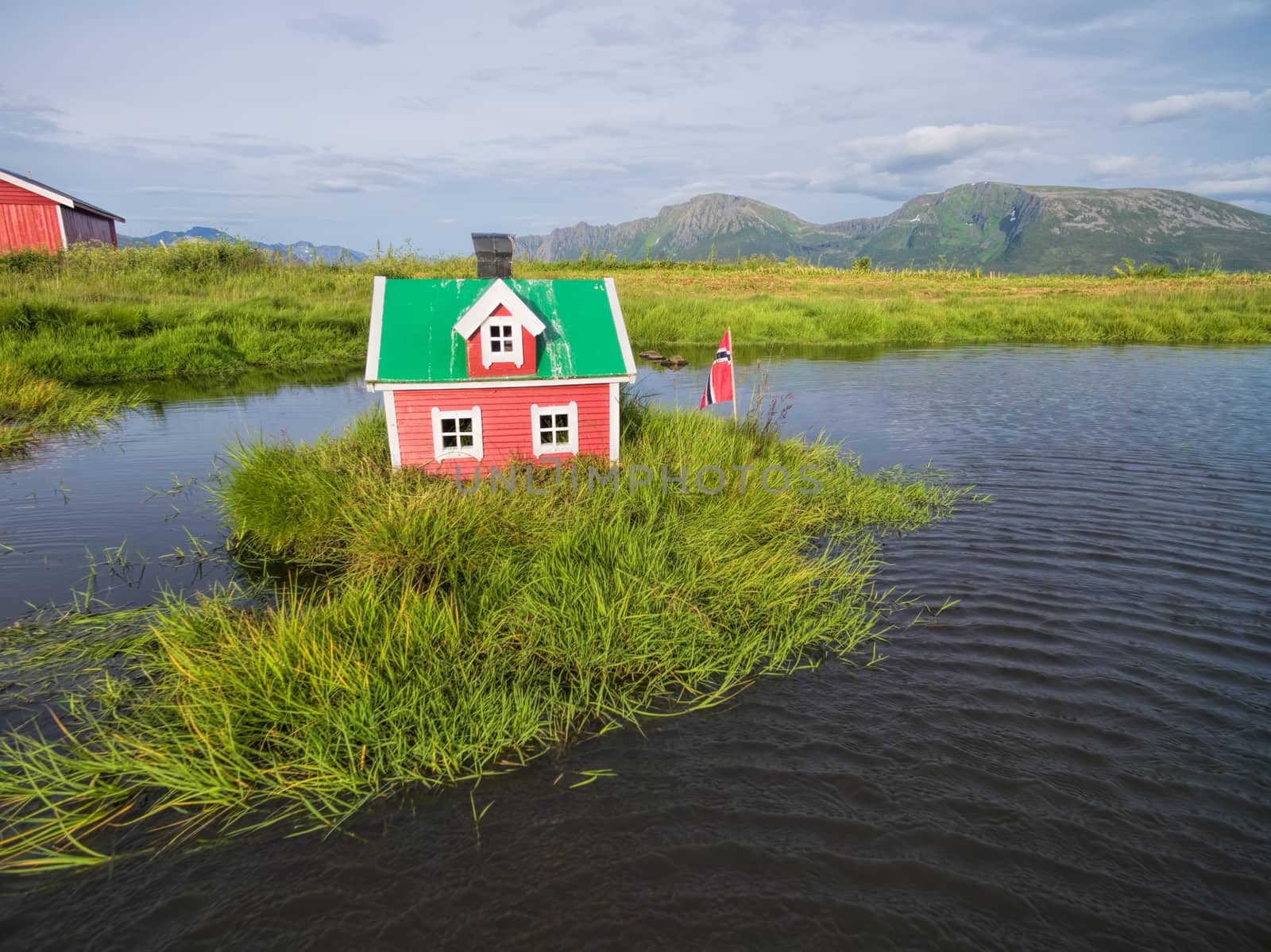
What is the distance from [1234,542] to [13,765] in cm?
1317

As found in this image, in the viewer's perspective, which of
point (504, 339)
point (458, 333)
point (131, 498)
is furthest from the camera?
point (131, 498)

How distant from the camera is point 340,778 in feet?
15.1

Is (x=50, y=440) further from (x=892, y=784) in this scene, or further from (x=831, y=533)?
(x=892, y=784)

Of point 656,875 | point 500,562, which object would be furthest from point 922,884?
point 500,562

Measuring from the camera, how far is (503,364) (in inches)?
375

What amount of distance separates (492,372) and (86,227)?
38.4 meters

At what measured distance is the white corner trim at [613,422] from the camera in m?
10.0

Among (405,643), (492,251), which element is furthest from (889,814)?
(492,251)

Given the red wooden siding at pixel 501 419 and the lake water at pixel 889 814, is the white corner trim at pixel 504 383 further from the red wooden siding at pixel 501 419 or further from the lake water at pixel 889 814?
the lake water at pixel 889 814

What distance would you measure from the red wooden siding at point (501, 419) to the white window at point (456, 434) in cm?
6

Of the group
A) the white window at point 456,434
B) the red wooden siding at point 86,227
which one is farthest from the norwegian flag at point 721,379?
the red wooden siding at point 86,227

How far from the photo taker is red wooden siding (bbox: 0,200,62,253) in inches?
1214

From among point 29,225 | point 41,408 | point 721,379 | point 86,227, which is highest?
Result: point 86,227

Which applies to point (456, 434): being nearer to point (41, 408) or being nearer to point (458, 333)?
point (458, 333)
